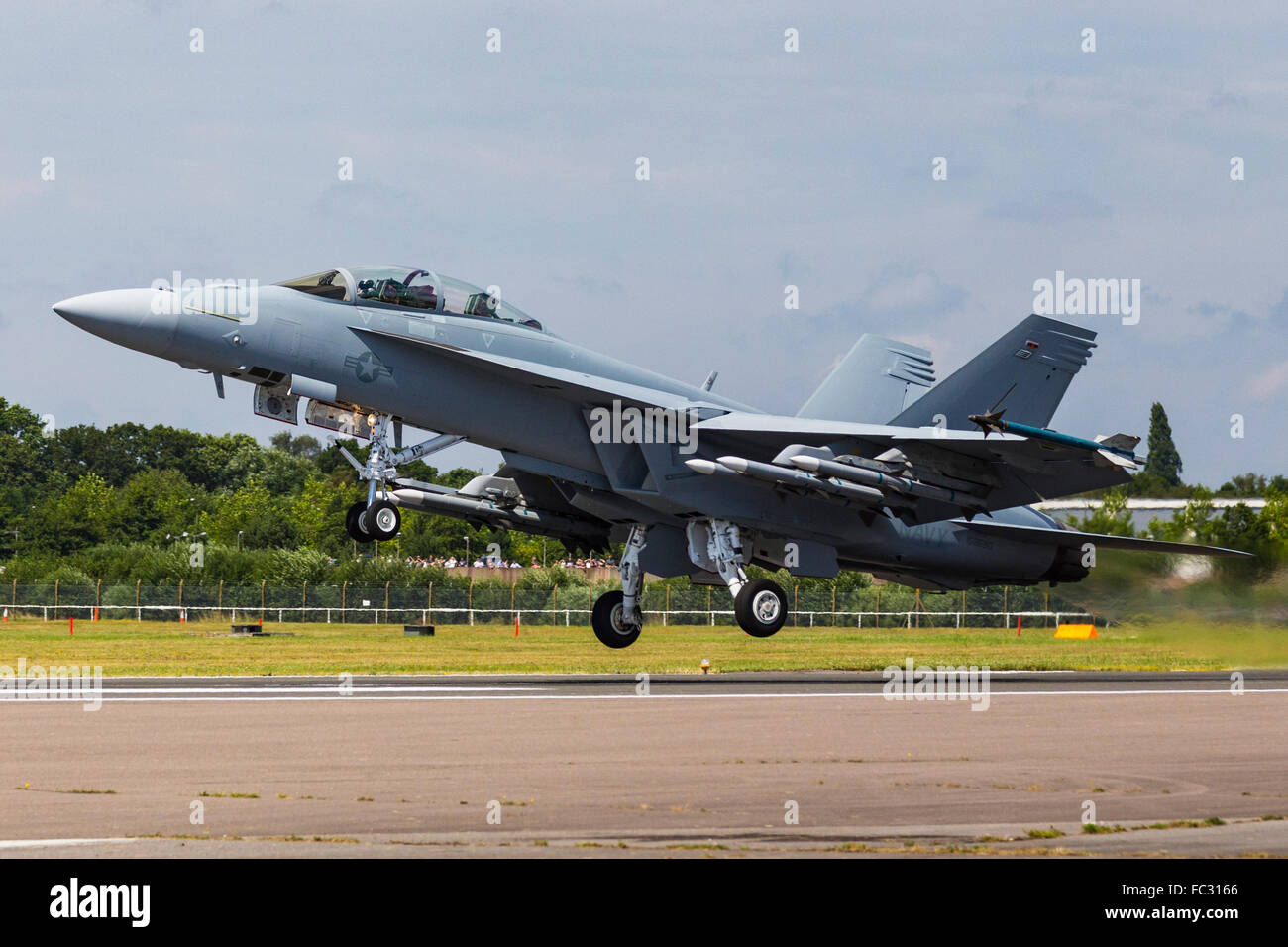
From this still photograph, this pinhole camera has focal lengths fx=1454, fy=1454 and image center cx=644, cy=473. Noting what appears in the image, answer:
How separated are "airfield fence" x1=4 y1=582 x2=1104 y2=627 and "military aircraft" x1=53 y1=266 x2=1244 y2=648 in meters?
21.9

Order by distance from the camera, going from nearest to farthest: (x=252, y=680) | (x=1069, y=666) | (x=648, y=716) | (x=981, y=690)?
(x=648, y=716) → (x=981, y=690) → (x=252, y=680) → (x=1069, y=666)

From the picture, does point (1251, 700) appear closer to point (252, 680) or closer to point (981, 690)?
point (981, 690)

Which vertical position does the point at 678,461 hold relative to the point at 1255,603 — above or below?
Result: above

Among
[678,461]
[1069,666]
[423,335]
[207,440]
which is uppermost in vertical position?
[207,440]

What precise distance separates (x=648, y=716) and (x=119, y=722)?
201 inches

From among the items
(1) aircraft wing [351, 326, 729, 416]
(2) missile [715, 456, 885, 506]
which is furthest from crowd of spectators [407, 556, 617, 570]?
(2) missile [715, 456, 885, 506]

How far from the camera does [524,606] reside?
49594 millimetres

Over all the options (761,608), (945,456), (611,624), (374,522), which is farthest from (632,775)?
(611,624)

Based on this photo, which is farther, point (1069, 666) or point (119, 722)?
point (1069, 666)

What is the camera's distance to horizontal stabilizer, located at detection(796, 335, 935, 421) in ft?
87.9

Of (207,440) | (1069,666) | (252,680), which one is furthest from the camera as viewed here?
(207,440)

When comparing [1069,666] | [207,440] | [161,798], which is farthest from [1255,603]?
[207,440]

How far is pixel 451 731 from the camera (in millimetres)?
13125

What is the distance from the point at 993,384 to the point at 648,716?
10.6m
